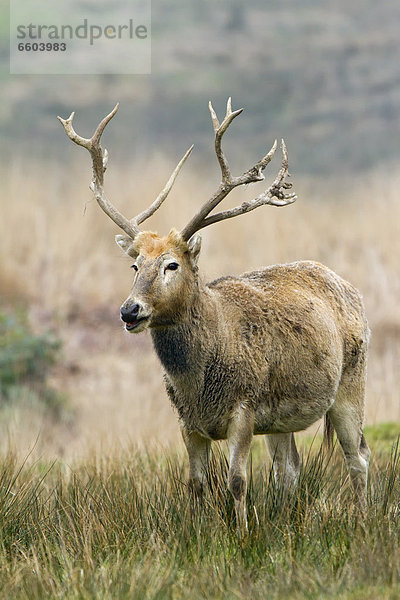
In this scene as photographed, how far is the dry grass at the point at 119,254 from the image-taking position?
21266 mm

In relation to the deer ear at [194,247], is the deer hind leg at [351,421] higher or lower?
lower

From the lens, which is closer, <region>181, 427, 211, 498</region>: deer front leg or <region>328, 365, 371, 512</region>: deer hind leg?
<region>181, 427, 211, 498</region>: deer front leg

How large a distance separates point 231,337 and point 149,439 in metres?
4.90

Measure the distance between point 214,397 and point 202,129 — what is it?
27.6 meters

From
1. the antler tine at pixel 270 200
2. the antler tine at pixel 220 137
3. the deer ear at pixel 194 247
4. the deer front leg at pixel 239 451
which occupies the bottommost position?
the deer front leg at pixel 239 451

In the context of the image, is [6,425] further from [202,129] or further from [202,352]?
[202,129]

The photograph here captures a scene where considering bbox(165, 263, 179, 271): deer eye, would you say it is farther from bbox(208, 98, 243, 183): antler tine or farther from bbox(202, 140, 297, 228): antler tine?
bbox(208, 98, 243, 183): antler tine

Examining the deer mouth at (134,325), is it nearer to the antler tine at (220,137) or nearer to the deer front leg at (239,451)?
the deer front leg at (239,451)

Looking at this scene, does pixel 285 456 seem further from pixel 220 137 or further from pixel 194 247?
pixel 220 137

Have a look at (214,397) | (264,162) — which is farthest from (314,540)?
(264,162)

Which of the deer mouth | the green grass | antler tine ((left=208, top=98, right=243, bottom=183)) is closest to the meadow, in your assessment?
the green grass

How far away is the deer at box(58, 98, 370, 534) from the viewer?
8344mm

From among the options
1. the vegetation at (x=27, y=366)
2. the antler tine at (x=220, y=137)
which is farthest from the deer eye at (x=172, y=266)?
the vegetation at (x=27, y=366)

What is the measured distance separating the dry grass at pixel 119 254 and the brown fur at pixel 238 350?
959 centimetres
